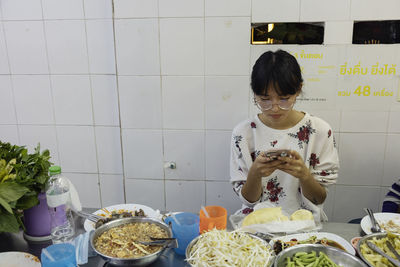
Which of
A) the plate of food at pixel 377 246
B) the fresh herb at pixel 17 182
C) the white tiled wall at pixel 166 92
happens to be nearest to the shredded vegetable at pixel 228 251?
the plate of food at pixel 377 246

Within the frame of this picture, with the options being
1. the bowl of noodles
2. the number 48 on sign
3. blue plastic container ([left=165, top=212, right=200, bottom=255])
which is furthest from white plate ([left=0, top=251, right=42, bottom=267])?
the number 48 on sign

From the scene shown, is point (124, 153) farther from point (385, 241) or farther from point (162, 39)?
point (385, 241)

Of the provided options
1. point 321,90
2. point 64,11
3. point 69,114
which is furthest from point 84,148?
point 321,90

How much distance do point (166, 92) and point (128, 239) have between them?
53.4 inches

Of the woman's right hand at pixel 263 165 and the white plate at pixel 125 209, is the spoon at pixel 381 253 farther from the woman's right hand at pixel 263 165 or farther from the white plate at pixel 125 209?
the white plate at pixel 125 209

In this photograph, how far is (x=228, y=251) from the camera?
109cm

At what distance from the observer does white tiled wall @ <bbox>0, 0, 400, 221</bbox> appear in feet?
7.13

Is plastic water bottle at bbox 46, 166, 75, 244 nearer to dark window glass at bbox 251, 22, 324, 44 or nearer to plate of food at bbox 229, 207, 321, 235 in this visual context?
plate of food at bbox 229, 207, 321, 235

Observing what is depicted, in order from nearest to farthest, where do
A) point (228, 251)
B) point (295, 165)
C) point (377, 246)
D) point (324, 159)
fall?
point (228, 251), point (377, 246), point (295, 165), point (324, 159)

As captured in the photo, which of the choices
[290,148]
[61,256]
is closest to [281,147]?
[290,148]

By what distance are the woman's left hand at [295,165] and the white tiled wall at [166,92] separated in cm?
72

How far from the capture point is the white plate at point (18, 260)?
117 cm

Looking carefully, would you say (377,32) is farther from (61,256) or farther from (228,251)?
(61,256)

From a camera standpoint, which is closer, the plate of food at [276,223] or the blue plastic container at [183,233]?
the blue plastic container at [183,233]
